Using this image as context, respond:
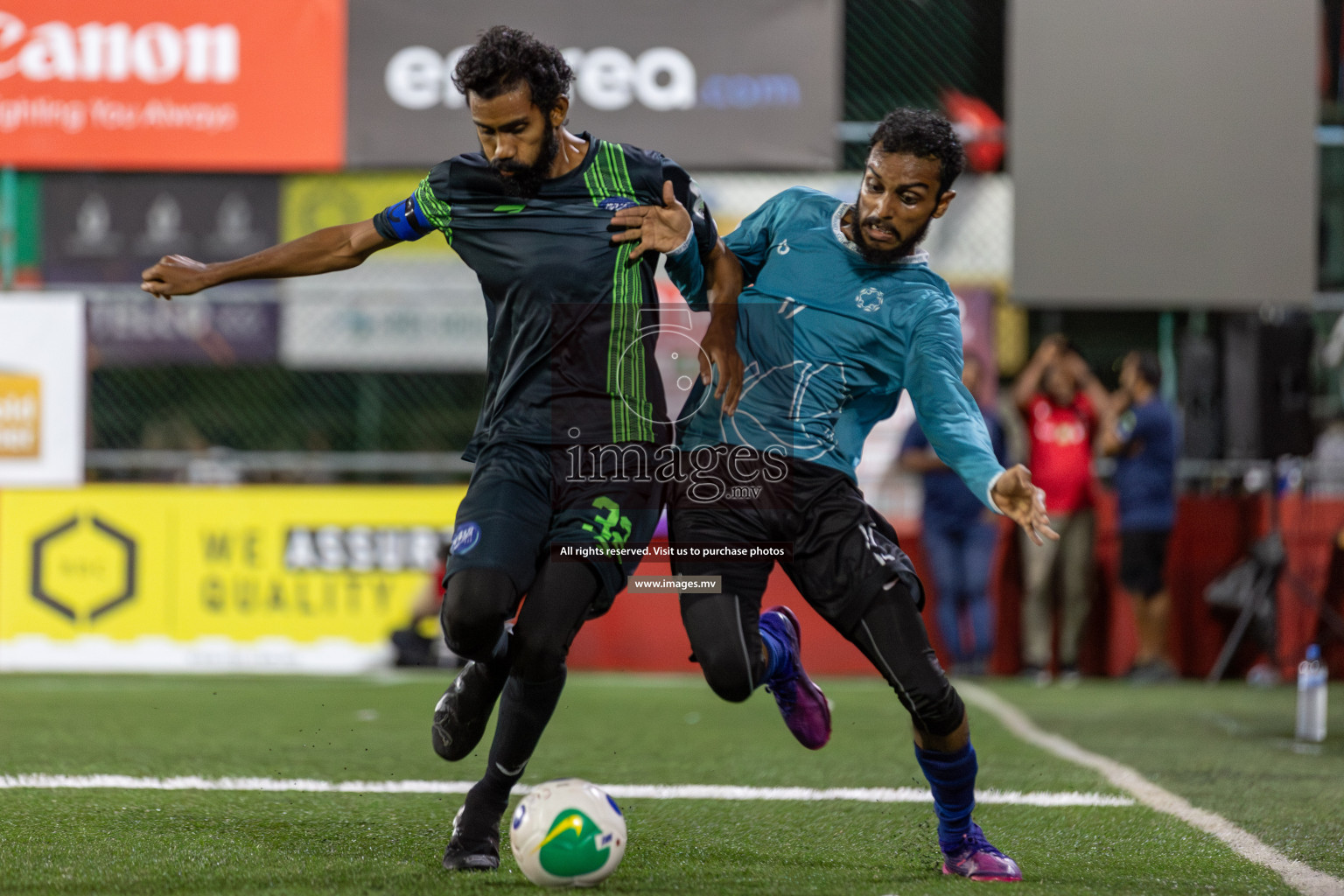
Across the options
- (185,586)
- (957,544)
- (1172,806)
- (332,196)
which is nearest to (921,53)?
(957,544)

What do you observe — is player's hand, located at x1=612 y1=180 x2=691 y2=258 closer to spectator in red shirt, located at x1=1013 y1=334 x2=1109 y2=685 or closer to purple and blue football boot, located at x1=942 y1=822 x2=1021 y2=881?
purple and blue football boot, located at x1=942 y1=822 x2=1021 y2=881

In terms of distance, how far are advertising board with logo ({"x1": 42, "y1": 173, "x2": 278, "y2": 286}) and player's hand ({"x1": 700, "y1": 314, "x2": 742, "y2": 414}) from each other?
736 cm

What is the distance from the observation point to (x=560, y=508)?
154 inches

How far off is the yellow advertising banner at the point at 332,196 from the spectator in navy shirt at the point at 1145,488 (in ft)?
16.3

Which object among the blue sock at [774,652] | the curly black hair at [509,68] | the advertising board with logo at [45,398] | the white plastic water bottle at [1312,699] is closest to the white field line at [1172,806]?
the white plastic water bottle at [1312,699]

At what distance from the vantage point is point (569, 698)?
8.51 m

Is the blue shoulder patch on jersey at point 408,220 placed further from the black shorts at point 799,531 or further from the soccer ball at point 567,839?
the soccer ball at point 567,839

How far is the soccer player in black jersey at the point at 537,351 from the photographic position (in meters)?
3.79

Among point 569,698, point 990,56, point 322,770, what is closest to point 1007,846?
point 322,770

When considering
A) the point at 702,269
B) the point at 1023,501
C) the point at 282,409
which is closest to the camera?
the point at 1023,501

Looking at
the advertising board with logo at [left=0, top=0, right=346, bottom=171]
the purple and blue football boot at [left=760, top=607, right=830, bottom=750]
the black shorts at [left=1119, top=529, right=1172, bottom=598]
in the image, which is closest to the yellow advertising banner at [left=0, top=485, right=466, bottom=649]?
the advertising board with logo at [left=0, top=0, right=346, bottom=171]

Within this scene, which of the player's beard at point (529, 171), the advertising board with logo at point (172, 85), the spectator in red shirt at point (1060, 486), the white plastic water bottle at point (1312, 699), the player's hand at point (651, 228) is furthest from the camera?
the advertising board with logo at point (172, 85)

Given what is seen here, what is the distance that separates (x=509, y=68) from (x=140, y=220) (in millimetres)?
7930

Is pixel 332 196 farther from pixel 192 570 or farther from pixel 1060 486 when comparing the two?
pixel 1060 486
